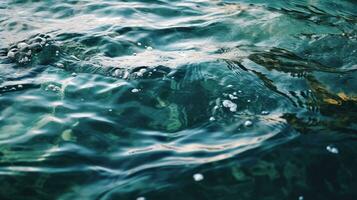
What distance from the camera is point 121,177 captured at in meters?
3.75

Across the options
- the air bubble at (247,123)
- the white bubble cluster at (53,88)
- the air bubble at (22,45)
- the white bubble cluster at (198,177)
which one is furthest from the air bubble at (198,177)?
the air bubble at (22,45)

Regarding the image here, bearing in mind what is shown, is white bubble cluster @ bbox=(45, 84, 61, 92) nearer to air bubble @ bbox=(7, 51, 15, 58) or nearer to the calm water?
the calm water

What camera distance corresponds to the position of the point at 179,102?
497 cm

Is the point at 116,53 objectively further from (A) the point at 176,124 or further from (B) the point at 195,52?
(A) the point at 176,124

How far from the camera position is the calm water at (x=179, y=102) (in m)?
3.71

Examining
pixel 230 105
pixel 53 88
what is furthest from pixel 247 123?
pixel 53 88

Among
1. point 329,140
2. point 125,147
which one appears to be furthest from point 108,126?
point 329,140

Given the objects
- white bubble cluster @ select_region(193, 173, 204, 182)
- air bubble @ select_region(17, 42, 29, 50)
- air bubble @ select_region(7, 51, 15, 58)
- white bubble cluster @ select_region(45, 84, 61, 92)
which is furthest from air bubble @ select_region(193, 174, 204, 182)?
air bubble @ select_region(17, 42, 29, 50)

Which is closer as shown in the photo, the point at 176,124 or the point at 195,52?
the point at 176,124

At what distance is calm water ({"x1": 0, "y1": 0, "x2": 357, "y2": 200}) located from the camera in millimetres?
3711

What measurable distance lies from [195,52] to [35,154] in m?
2.93

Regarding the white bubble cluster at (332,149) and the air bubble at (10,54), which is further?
the air bubble at (10,54)

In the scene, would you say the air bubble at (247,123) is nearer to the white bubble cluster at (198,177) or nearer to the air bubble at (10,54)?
the white bubble cluster at (198,177)

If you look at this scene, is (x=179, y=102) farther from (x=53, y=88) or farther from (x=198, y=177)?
(x=53, y=88)
